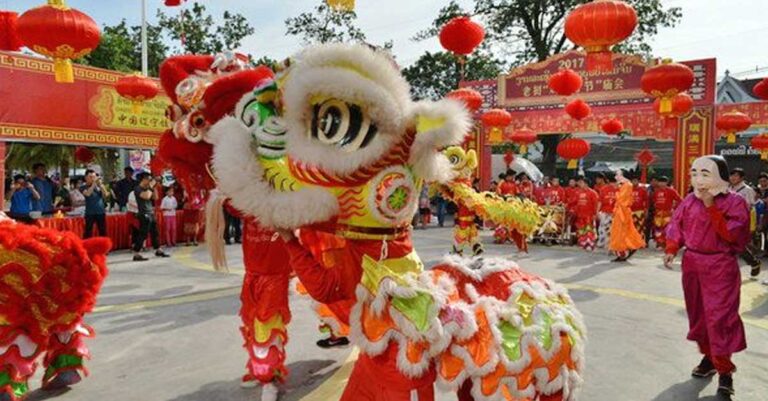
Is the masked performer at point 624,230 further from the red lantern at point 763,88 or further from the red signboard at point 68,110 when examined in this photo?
the red signboard at point 68,110

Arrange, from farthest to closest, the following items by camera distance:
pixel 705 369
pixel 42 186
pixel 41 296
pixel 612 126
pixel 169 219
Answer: pixel 612 126
pixel 169 219
pixel 42 186
pixel 705 369
pixel 41 296

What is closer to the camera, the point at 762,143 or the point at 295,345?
the point at 295,345

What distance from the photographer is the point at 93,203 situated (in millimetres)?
8766

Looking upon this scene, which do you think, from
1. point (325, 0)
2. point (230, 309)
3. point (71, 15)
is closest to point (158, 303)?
point (230, 309)

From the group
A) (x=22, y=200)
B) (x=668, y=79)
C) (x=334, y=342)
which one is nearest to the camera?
(x=334, y=342)

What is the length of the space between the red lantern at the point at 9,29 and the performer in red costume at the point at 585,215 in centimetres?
930

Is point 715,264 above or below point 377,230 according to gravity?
below

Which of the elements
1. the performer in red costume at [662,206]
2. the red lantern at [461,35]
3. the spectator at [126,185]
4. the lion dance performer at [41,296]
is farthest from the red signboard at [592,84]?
the lion dance performer at [41,296]

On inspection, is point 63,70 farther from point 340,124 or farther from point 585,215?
point 585,215

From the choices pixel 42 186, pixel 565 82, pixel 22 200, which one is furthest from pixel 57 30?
pixel 565 82

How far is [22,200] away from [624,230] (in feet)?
30.3

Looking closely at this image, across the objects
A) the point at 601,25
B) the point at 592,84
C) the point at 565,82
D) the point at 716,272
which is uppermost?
the point at 592,84

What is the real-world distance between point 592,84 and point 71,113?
39.5ft

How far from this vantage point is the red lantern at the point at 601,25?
6367 millimetres
